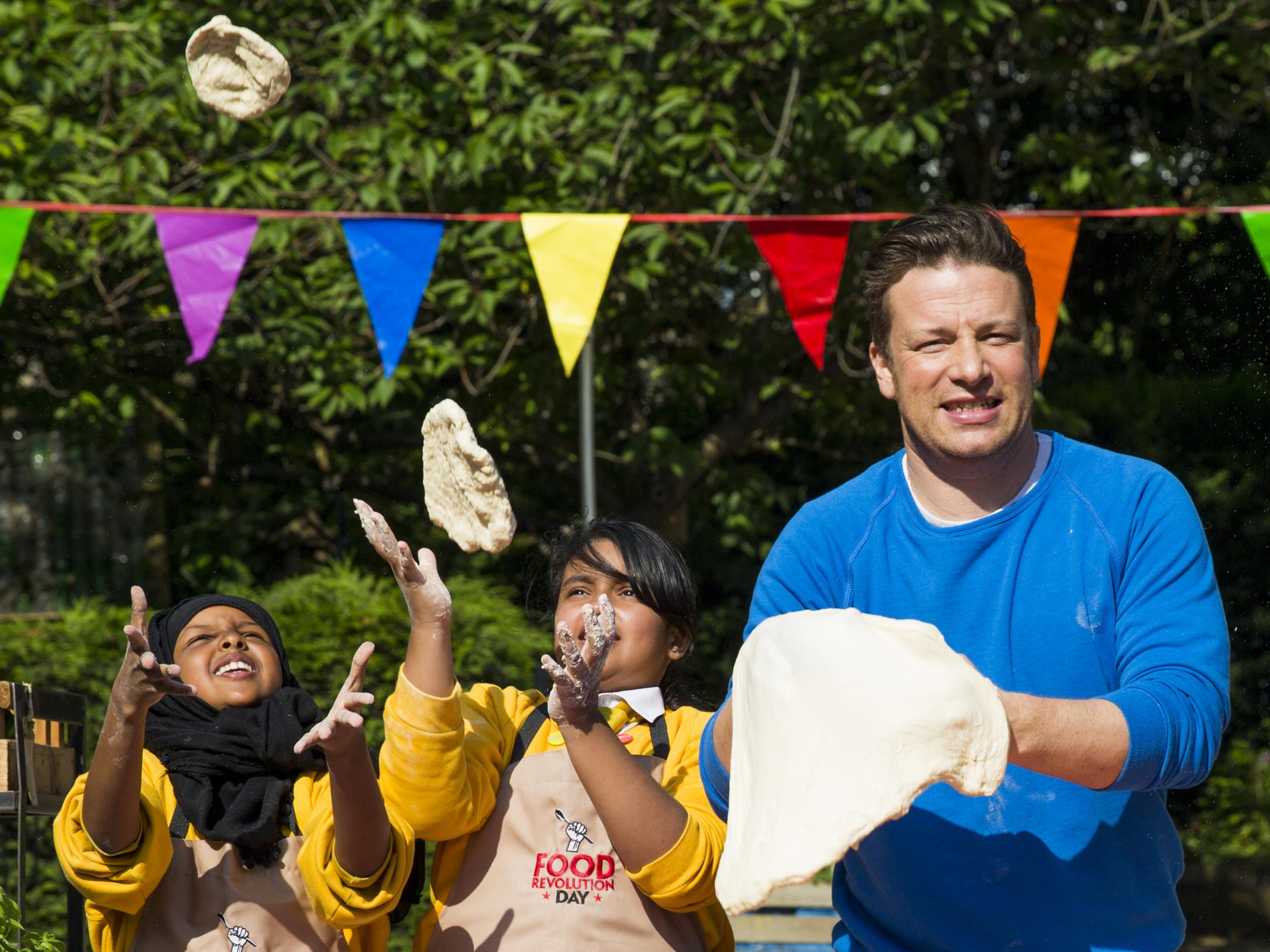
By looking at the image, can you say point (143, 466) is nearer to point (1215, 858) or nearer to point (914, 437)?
point (1215, 858)

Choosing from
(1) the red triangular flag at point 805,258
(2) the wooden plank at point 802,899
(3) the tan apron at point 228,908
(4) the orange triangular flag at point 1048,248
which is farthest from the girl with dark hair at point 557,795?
(2) the wooden plank at point 802,899

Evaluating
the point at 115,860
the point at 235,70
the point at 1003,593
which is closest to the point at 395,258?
the point at 235,70

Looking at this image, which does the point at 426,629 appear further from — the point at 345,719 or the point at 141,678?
the point at 141,678

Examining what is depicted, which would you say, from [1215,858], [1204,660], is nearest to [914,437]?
[1204,660]

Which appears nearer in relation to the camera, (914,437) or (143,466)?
(914,437)

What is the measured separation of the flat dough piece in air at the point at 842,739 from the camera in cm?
130

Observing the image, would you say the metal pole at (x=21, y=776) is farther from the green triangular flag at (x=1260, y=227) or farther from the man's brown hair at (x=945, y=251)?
the green triangular flag at (x=1260, y=227)

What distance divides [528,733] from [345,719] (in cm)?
47

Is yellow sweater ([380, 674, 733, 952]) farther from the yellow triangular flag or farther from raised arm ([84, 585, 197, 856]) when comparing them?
the yellow triangular flag

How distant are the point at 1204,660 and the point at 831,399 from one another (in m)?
4.66

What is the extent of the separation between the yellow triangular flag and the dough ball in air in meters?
0.86

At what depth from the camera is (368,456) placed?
288 inches

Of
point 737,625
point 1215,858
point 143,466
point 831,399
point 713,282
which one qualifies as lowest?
point 1215,858

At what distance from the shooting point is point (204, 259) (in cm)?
429
